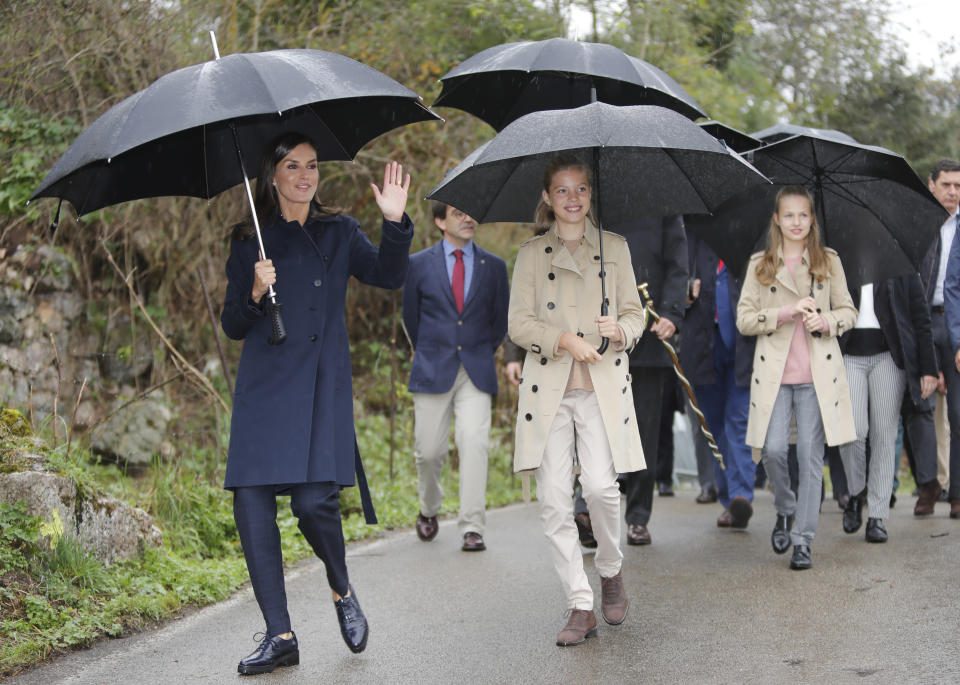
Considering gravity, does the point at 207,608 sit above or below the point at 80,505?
below

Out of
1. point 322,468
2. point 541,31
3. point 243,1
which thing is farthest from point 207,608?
point 541,31

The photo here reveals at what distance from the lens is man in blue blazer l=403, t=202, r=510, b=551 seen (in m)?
8.08

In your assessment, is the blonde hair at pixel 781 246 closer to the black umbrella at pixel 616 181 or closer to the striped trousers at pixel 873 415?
the black umbrella at pixel 616 181

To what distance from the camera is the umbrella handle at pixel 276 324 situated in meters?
4.80

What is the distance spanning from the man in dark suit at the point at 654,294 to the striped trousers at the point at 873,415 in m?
1.43

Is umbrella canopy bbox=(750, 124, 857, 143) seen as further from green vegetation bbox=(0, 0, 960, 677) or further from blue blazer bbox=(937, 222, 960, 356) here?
green vegetation bbox=(0, 0, 960, 677)

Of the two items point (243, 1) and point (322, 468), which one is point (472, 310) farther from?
point (243, 1)

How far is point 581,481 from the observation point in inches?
216

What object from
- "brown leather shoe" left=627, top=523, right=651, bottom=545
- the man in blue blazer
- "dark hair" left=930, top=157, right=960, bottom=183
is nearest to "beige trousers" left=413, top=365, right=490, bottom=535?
the man in blue blazer

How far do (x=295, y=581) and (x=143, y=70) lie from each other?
18.8 ft

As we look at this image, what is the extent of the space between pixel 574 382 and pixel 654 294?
218 centimetres

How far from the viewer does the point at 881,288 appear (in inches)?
320

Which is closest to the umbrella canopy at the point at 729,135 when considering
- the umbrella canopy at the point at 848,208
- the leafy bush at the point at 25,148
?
the umbrella canopy at the point at 848,208

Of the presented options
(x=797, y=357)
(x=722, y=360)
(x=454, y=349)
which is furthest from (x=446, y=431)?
(x=797, y=357)
